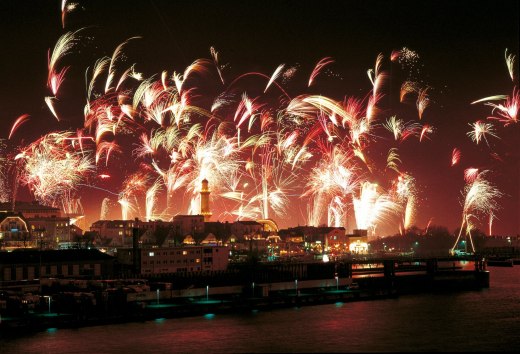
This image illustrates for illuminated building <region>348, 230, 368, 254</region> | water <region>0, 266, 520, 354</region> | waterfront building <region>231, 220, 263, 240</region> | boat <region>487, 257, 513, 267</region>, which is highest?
waterfront building <region>231, 220, 263, 240</region>

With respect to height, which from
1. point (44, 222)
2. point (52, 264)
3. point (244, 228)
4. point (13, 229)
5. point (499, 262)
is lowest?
point (499, 262)

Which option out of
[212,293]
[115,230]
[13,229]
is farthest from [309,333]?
[115,230]

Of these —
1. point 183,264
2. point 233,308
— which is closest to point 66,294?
point 233,308

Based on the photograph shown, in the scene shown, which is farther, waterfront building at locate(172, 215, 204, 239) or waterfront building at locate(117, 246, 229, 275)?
waterfront building at locate(172, 215, 204, 239)

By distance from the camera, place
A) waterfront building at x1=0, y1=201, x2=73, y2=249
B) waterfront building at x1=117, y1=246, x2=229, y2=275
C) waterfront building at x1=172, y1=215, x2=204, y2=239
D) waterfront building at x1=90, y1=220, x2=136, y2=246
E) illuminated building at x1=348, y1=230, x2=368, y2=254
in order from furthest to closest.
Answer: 1. illuminated building at x1=348, y1=230, x2=368, y2=254
2. waterfront building at x1=172, y1=215, x2=204, y2=239
3. waterfront building at x1=90, y1=220, x2=136, y2=246
4. waterfront building at x1=0, y1=201, x2=73, y2=249
5. waterfront building at x1=117, y1=246, x2=229, y2=275

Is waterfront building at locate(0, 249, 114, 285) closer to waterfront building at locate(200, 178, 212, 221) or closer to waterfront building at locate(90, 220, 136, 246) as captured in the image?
waterfront building at locate(90, 220, 136, 246)

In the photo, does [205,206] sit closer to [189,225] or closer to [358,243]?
[189,225]

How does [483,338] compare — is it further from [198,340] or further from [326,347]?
[198,340]

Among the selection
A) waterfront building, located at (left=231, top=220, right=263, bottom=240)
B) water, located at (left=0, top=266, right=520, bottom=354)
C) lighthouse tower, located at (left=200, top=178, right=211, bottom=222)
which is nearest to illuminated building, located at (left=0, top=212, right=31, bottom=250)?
lighthouse tower, located at (left=200, top=178, right=211, bottom=222)

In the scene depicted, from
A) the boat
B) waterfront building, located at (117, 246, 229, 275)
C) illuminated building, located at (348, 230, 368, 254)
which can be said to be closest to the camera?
waterfront building, located at (117, 246, 229, 275)
